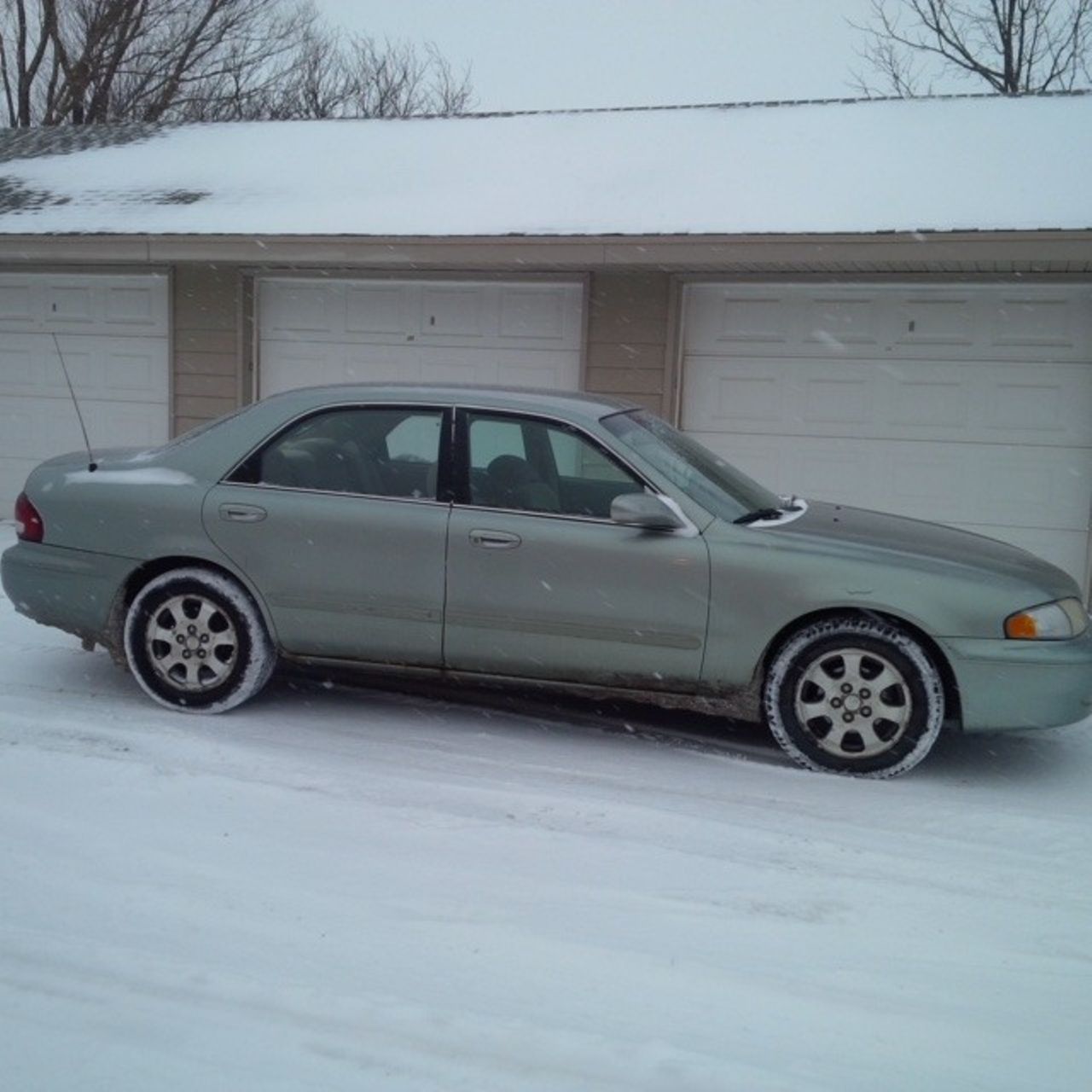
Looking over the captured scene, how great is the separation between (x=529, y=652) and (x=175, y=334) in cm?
689

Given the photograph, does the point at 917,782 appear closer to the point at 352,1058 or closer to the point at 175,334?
the point at 352,1058

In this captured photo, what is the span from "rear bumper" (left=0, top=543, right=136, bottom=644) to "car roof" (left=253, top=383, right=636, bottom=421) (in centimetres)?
105

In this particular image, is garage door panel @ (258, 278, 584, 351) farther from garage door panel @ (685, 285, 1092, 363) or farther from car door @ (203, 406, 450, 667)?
car door @ (203, 406, 450, 667)

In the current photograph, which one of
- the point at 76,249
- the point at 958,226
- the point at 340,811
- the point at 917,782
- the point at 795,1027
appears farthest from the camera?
the point at 76,249

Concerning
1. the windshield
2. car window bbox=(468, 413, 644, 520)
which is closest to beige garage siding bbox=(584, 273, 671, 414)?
the windshield

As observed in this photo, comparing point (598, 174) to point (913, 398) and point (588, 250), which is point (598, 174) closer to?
point (588, 250)

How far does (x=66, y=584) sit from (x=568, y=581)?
2.27 m

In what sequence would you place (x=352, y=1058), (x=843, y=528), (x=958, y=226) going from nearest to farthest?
1. (x=352, y=1058)
2. (x=843, y=528)
3. (x=958, y=226)

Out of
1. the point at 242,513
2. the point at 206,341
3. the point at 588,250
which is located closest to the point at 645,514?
the point at 242,513

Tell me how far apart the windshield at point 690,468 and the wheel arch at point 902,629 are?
0.54m

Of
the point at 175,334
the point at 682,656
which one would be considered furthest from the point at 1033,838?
the point at 175,334

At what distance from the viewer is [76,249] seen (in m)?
10.0

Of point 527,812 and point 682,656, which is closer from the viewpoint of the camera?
point 527,812

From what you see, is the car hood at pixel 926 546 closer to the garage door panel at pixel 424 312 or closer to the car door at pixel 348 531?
the car door at pixel 348 531
